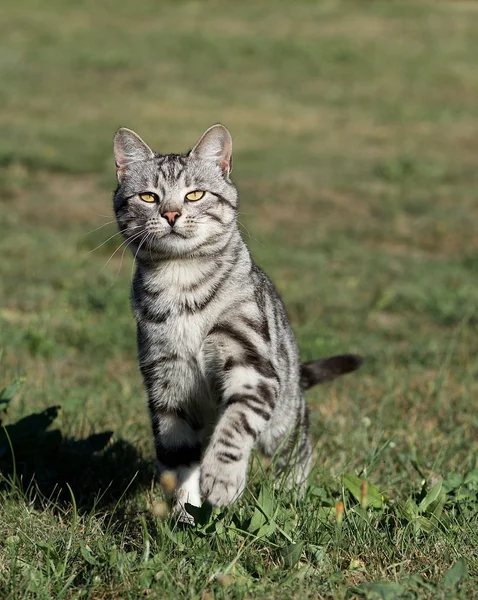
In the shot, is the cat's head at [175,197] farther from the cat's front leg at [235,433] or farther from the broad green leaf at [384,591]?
Answer: the broad green leaf at [384,591]

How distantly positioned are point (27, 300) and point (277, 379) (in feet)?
13.9

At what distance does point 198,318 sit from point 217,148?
884 millimetres

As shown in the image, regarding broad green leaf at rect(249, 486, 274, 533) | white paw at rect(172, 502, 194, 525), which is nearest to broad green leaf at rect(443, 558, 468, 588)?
broad green leaf at rect(249, 486, 274, 533)

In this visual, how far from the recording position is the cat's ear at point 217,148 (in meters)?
4.04

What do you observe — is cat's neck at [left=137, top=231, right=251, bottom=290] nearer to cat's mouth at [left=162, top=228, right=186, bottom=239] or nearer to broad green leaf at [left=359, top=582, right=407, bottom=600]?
cat's mouth at [left=162, top=228, right=186, bottom=239]

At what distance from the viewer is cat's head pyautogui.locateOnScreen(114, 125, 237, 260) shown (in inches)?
148

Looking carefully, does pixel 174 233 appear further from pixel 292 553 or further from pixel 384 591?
pixel 384 591

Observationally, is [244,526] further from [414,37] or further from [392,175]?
[414,37]

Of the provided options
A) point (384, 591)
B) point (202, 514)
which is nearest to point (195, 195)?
point (202, 514)

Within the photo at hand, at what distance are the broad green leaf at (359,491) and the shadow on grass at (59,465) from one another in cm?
→ 104

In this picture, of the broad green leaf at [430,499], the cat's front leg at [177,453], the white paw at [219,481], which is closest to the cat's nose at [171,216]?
the cat's front leg at [177,453]

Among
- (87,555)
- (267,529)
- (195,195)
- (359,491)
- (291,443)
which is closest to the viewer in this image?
(87,555)

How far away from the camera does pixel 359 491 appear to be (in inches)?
139

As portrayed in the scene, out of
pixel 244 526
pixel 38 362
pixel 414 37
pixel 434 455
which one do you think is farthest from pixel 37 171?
pixel 414 37
